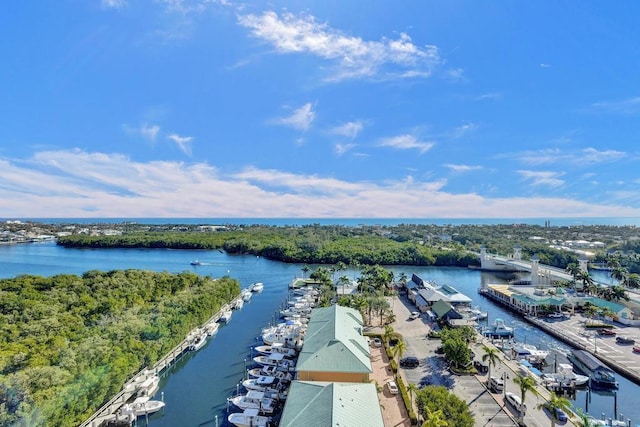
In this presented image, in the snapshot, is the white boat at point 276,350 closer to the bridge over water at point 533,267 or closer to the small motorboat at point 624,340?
the small motorboat at point 624,340

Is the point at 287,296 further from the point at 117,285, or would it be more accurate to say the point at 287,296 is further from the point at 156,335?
the point at 156,335

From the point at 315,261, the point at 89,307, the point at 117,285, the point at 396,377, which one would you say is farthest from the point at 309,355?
the point at 315,261

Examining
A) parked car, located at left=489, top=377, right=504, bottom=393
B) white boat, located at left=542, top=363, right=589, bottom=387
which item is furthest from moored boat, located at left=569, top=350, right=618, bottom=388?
parked car, located at left=489, top=377, right=504, bottom=393

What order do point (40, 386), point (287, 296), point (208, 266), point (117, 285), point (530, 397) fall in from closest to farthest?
1. point (40, 386)
2. point (530, 397)
3. point (117, 285)
4. point (287, 296)
5. point (208, 266)

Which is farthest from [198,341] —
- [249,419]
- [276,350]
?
[249,419]

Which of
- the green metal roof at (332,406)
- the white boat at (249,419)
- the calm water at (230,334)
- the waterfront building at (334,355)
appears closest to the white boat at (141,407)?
the calm water at (230,334)

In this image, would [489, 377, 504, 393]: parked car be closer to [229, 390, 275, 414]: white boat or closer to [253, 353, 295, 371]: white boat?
[253, 353, 295, 371]: white boat

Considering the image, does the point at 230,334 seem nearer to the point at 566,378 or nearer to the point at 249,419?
the point at 249,419
